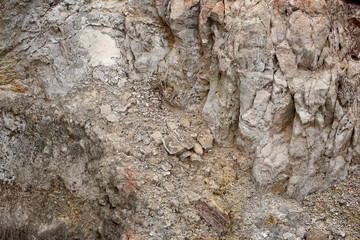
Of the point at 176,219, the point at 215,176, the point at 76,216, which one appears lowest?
the point at 76,216

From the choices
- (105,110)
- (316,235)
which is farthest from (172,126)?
(316,235)

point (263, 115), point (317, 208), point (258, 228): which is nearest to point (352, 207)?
point (317, 208)

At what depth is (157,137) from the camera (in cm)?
713

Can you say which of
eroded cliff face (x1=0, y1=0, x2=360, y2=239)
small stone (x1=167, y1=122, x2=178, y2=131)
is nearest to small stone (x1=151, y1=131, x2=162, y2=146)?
eroded cliff face (x1=0, y1=0, x2=360, y2=239)

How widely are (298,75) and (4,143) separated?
257 inches

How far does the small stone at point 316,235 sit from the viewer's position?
19.7ft

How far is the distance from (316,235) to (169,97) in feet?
12.9

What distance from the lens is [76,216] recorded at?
719 cm

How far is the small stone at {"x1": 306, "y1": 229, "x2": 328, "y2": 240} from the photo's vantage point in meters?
6.01

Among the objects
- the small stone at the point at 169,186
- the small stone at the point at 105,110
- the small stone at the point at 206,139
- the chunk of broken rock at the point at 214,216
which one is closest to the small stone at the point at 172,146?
the small stone at the point at 206,139

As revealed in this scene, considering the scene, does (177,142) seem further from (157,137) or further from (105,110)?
(105,110)

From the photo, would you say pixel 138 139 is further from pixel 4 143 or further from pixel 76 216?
pixel 4 143

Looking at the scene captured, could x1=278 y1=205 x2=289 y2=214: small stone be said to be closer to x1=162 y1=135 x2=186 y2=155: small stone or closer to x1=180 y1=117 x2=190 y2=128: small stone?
x1=162 y1=135 x2=186 y2=155: small stone

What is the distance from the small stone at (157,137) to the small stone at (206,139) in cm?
78
